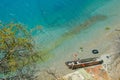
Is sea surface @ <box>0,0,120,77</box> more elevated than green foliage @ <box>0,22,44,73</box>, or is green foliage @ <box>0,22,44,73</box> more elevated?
sea surface @ <box>0,0,120,77</box>

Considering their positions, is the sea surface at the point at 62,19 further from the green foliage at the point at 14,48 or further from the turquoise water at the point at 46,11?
the green foliage at the point at 14,48

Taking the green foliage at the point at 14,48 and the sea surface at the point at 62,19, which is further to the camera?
the sea surface at the point at 62,19

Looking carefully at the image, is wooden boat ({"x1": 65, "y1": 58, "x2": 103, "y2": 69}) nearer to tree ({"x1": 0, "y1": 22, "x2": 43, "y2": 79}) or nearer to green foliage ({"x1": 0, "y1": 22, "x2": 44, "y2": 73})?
tree ({"x1": 0, "y1": 22, "x2": 43, "y2": 79})

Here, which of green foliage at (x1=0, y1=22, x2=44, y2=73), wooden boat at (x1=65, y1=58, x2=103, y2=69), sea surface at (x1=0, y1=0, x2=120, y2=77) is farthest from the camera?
sea surface at (x1=0, y1=0, x2=120, y2=77)

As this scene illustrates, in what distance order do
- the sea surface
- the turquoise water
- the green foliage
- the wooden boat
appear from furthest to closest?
1. the turquoise water
2. the sea surface
3. the wooden boat
4. the green foliage

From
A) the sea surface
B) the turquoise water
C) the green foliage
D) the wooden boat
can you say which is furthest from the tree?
the turquoise water

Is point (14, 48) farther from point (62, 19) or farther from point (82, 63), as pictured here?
point (62, 19)

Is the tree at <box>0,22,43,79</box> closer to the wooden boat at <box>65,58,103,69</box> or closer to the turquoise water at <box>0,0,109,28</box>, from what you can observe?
the wooden boat at <box>65,58,103,69</box>

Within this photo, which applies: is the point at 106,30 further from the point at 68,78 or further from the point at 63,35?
the point at 68,78

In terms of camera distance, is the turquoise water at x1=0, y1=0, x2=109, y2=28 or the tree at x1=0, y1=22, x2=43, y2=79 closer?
the tree at x1=0, y1=22, x2=43, y2=79

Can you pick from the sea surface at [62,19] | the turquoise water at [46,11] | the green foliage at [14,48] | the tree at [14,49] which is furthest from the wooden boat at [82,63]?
the green foliage at [14,48]
